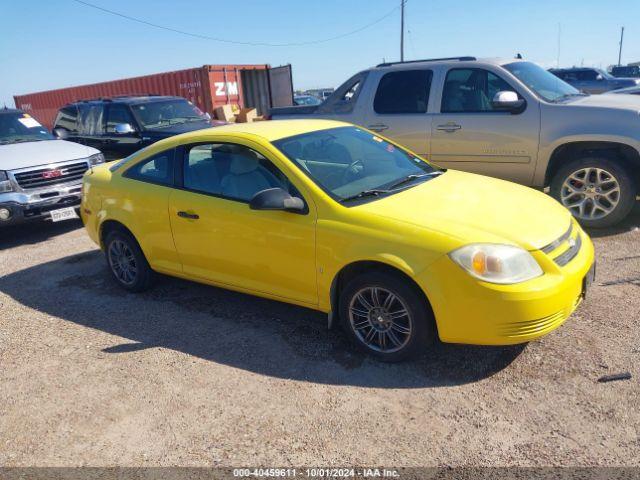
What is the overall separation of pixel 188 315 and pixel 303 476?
224 cm

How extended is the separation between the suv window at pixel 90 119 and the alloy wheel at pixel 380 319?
7713mm

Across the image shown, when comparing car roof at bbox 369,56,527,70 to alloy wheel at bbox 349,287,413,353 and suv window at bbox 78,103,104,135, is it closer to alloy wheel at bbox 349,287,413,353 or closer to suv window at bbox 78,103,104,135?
alloy wheel at bbox 349,287,413,353

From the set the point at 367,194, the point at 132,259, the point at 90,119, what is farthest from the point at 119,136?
the point at 367,194

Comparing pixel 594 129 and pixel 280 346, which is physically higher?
pixel 594 129

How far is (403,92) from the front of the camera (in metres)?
6.82

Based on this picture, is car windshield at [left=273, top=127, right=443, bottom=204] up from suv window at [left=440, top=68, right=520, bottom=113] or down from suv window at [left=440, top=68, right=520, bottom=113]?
down

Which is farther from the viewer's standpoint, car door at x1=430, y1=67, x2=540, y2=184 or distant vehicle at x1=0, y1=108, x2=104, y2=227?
distant vehicle at x1=0, y1=108, x2=104, y2=227

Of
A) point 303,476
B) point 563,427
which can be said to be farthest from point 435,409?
point 303,476

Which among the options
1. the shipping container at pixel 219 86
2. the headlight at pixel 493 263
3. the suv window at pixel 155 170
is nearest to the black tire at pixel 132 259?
the suv window at pixel 155 170

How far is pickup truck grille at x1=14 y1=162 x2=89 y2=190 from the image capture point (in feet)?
23.6

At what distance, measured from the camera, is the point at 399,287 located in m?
3.36

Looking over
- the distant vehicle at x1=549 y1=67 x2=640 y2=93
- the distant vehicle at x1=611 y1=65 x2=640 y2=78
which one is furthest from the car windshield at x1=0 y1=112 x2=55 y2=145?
the distant vehicle at x1=611 y1=65 x2=640 y2=78

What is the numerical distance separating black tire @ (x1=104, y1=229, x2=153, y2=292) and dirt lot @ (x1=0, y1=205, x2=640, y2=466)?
0.33m

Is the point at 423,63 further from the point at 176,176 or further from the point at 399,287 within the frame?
the point at 399,287
